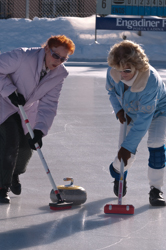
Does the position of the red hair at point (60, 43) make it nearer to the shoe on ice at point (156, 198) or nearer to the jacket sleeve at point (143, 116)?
the jacket sleeve at point (143, 116)

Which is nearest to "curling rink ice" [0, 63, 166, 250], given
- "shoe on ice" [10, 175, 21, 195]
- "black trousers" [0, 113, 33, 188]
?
"shoe on ice" [10, 175, 21, 195]

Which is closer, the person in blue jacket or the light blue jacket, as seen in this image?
the person in blue jacket

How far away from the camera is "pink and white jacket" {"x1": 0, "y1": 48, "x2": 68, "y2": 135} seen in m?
3.74

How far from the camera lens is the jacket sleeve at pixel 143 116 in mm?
3488

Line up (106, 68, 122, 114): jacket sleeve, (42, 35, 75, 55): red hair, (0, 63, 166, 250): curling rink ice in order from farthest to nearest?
(106, 68, 122, 114): jacket sleeve, (42, 35, 75, 55): red hair, (0, 63, 166, 250): curling rink ice

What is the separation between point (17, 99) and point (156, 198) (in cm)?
128

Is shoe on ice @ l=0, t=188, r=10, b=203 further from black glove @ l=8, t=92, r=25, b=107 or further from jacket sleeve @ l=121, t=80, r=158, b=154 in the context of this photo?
jacket sleeve @ l=121, t=80, r=158, b=154

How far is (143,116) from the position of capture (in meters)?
3.50

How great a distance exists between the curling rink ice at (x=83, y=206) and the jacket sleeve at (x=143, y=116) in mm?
523

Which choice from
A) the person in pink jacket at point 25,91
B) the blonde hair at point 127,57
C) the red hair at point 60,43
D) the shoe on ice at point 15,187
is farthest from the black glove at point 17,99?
the blonde hair at point 127,57

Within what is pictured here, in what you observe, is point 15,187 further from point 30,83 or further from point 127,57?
point 127,57

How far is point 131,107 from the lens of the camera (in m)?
3.73

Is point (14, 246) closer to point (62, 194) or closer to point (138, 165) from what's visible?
point (62, 194)

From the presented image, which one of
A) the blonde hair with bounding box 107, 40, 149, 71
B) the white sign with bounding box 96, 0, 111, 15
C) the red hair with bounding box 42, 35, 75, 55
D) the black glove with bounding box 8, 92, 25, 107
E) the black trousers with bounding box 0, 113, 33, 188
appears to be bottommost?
the black trousers with bounding box 0, 113, 33, 188
